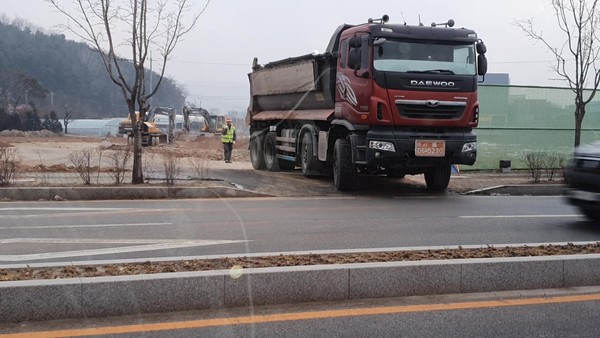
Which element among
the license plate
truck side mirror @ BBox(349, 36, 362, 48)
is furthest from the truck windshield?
the license plate

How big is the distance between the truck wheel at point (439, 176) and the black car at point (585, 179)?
5.16 meters

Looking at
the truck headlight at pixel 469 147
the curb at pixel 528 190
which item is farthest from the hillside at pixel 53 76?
the truck headlight at pixel 469 147

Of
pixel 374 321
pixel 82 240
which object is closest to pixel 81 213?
pixel 82 240

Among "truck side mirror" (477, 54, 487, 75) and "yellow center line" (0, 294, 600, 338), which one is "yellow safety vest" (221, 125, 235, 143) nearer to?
"truck side mirror" (477, 54, 487, 75)

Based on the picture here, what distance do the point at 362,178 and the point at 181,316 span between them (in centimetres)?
1211

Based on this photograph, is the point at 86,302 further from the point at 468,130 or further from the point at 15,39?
the point at 15,39

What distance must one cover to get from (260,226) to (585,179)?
189 inches

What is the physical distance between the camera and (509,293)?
18.9 feet

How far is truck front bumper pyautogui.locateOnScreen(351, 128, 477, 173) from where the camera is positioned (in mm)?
12664

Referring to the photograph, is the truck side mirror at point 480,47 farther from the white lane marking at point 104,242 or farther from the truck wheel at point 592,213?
the white lane marking at point 104,242

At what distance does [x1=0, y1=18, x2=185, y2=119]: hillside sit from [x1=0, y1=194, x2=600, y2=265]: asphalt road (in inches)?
2936

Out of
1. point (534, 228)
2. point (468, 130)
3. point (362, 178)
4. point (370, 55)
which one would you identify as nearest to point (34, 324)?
point (534, 228)

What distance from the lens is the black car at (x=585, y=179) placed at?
28.6 ft

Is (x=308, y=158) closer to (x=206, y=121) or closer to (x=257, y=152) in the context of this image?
(x=257, y=152)
